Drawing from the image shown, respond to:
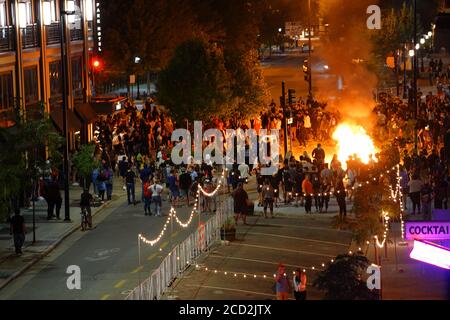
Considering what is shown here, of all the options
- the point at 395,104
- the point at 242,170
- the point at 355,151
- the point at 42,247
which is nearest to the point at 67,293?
the point at 42,247

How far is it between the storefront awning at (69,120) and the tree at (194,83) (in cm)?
493

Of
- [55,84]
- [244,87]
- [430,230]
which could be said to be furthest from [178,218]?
[244,87]

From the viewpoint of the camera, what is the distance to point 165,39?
73688mm

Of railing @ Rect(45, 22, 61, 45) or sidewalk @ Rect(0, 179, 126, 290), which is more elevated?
railing @ Rect(45, 22, 61, 45)

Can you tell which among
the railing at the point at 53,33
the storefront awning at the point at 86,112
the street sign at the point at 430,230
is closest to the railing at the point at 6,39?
the railing at the point at 53,33

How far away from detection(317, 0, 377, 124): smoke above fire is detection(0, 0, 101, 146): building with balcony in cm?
2292

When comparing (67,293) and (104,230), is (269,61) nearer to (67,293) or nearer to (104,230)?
(104,230)

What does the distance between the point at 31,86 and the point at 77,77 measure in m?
6.61

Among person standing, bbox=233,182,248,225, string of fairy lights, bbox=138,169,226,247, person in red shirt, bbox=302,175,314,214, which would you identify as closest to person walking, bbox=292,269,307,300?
string of fairy lights, bbox=138,169,226,247

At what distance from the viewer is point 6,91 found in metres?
41.2

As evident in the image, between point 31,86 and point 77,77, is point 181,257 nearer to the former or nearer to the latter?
point 31,86

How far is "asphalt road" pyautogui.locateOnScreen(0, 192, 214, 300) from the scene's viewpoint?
24.7 metres

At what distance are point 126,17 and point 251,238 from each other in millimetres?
44114

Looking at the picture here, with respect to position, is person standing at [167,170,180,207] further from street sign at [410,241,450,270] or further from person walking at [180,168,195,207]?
street sign at [410,241,450,270]
